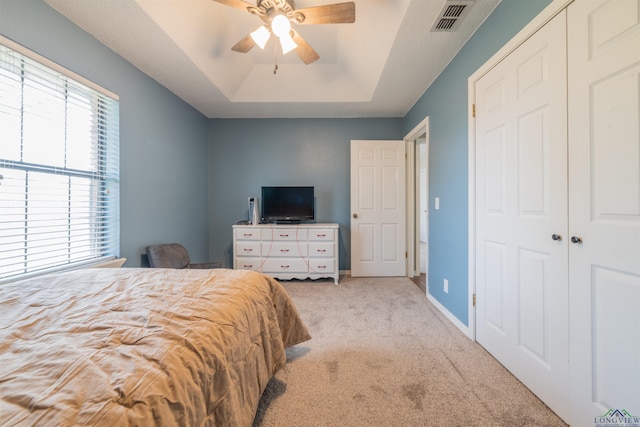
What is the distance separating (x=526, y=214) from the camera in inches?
54.1

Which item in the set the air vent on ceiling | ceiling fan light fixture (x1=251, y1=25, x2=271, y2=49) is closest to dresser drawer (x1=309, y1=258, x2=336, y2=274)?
ceiling fan light fixture (x1=251, y1=25, x2=271, y2=49)

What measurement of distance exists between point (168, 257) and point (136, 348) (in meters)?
2.01

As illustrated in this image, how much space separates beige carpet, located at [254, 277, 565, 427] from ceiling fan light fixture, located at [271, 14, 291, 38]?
2314 millimetres

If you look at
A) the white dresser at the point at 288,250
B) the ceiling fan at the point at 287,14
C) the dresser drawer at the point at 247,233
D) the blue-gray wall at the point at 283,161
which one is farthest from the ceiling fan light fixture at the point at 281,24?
the dresser drawer at the point at 247,233

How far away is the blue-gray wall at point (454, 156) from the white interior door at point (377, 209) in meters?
0.74

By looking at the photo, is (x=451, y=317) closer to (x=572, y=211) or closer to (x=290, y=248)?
(x=572, y=211)

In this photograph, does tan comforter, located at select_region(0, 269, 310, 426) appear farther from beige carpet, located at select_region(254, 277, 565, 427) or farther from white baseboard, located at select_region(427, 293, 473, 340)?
white baseboard, located at select_region(427, 293, 473, 340)

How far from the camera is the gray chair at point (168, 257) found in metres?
2.30

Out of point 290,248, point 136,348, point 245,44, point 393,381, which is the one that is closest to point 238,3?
point 245,44

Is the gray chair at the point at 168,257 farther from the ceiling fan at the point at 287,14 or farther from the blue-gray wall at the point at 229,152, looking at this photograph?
the ceiling fan at the point at 287,14

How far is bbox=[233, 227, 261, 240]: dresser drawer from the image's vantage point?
319 centimetres

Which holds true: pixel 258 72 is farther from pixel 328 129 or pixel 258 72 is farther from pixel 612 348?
pixel 612 348

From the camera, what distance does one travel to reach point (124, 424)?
477 mm

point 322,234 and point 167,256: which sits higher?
point 322,234
